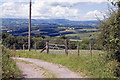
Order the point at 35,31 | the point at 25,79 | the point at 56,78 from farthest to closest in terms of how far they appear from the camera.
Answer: the point at 35,31, the point at 56,78, the point at 25,79

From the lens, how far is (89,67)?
10516 mm

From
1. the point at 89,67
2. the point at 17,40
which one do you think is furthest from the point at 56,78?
the point at 17,40

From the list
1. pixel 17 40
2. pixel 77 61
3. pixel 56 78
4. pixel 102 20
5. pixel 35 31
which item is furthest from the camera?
pixel 35 31

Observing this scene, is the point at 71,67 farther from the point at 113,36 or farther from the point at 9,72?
the point at 9,72

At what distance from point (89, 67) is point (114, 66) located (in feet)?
6.35

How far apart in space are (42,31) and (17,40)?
8.45m

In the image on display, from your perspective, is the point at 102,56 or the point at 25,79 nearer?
the point at 25,79

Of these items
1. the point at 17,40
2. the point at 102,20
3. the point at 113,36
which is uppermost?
the point at 102,20

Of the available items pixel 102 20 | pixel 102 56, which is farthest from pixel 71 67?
pixel 102 20

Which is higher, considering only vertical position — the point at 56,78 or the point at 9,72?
the point at 9,72

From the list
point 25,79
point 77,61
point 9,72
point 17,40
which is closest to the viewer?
point 9,72

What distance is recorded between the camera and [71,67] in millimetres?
11688

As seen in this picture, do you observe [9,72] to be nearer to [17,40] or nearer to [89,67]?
[89,67]

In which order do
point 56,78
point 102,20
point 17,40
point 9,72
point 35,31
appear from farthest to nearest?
point 35,31 < point 17,40 < point 102,20 < point 56,78 < point 9,72
